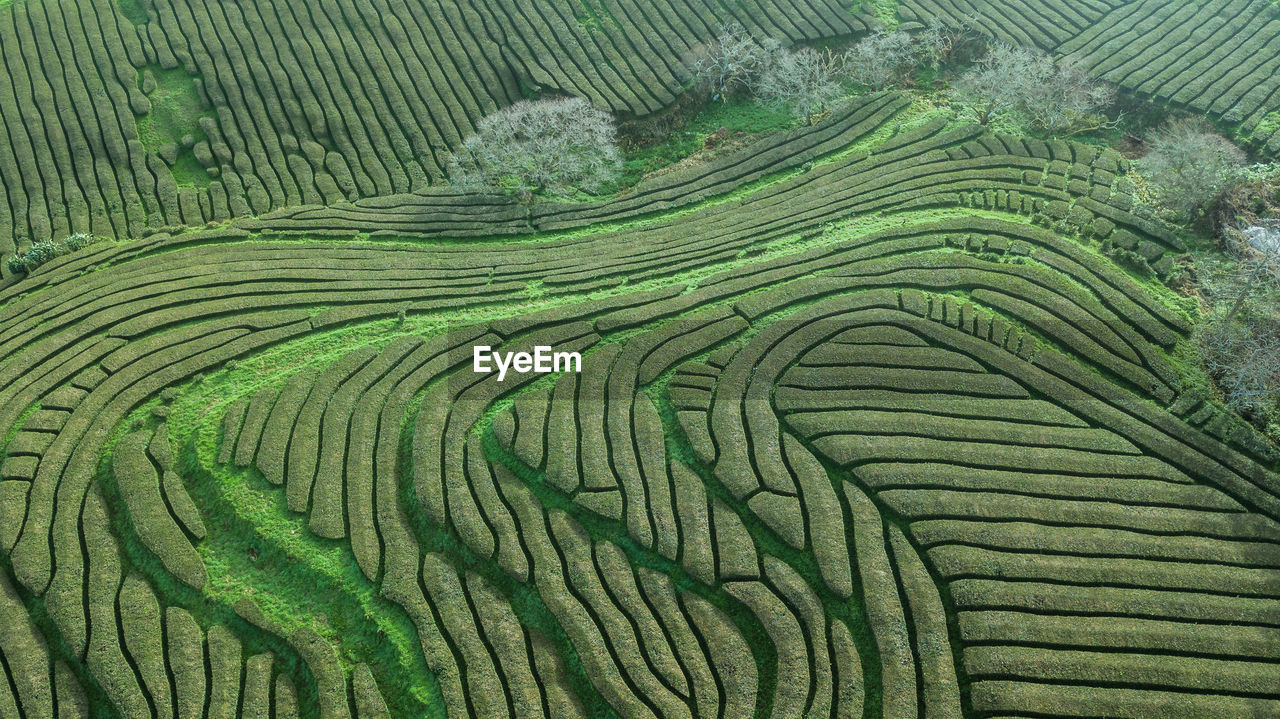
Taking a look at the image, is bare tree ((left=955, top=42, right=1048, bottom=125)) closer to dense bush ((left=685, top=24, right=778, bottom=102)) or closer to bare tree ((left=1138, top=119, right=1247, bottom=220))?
bare tree ((left=1138, top=119, right=1247, bottom=220))

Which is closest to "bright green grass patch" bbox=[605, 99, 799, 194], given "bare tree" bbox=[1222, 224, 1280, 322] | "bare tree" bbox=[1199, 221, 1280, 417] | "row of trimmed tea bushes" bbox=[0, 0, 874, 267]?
"row of trimmed tea bushes" bbox=[0, 0, 874, 267]

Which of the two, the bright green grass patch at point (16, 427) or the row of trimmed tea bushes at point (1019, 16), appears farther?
the row of trimmed tea bushes at point (1019, 16)

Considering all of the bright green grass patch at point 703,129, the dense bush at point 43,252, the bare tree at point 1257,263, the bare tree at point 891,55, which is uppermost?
the bare tree at point 891,55

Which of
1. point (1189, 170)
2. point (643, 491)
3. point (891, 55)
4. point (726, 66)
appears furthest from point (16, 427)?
point (1189, 170)

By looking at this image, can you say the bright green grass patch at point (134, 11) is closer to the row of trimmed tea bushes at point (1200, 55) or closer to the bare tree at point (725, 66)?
the bare tree at point (725, 66)

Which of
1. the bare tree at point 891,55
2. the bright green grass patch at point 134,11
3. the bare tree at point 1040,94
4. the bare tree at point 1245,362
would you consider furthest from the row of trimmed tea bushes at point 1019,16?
the bright green grass patch at point 134,11

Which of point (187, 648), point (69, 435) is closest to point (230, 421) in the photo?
point (69, 435)
